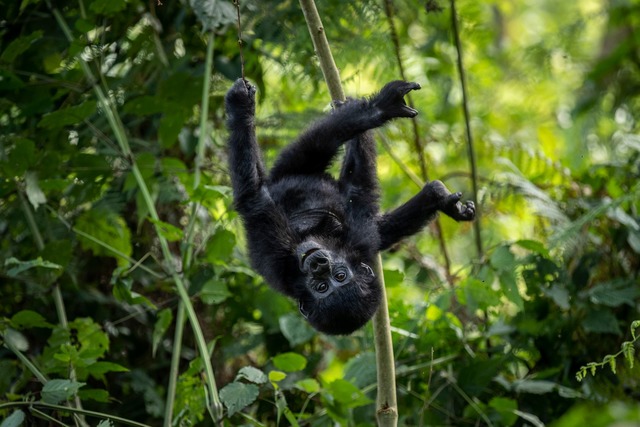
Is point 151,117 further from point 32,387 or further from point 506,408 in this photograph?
point 506,408

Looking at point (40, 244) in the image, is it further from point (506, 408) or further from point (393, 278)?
point (506, 408)

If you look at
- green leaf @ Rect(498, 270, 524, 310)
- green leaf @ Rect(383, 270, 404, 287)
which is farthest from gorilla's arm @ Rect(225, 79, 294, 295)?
green leaf @ Rect(498, 270, 524, 310)

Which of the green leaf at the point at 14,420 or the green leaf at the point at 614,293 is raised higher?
the green leaf at the point at 614,293

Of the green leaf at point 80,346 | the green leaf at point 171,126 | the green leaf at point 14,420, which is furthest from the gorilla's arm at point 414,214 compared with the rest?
the green leaf at point 14,420

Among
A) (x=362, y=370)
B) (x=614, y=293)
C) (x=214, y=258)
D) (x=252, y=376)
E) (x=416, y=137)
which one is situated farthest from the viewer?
(x=416, y=137)

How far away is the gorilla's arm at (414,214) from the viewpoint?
3.80 m

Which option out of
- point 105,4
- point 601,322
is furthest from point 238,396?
point 601,322

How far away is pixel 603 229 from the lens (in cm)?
505

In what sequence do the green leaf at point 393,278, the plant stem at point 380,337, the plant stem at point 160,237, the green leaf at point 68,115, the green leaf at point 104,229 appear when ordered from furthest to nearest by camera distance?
the green leaf at point 104,229 < the green leaf at point 393,278 < the green leaf at point 68,115 < the plant stem at point 160,237 < the plant stem at point 380,337

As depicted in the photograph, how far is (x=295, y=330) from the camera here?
4.64 meters

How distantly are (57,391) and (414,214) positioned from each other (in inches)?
74.2

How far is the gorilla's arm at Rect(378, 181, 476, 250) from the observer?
3.80 metres

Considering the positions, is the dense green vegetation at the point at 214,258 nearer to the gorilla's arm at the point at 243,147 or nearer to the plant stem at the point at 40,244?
the plant stem at the point at 40,244

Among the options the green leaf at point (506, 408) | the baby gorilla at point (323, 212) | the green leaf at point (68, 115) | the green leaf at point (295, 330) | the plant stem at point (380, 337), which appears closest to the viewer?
the plant stem at point (380, 337)
